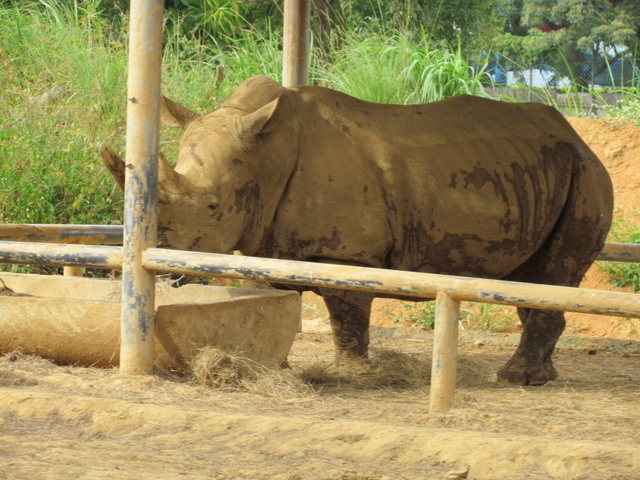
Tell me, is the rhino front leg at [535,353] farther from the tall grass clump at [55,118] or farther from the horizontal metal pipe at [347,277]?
the tall grass clump at [55,118]

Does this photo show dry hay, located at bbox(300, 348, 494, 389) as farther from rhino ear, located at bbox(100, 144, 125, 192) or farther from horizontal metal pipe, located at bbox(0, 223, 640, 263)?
horizontal metal pipe, located at bbox(0, 223, 640, 263)

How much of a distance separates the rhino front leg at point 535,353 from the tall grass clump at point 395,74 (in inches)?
237

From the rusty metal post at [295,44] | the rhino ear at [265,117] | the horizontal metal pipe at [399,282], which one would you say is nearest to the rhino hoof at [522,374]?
the horizontal metal pipe at [399,282]

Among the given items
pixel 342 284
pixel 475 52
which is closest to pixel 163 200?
pixel 342 284

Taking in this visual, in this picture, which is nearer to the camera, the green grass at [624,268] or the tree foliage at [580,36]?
the green grass at [624,268]

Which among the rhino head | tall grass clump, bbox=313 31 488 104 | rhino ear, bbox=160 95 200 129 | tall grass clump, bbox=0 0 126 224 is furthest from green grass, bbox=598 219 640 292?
rhino ear, bbox=160 95 200 129

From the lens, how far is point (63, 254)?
4.75 m

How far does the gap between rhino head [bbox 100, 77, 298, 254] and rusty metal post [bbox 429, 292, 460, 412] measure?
1.51m

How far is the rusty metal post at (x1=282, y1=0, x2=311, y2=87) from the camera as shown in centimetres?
701

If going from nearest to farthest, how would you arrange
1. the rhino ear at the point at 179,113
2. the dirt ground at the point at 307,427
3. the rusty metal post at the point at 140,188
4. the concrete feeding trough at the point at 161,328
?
the dirt ground at the point at 307,427 → the rusty metal post at the point at 140,188 → the concrete feeding trough at the point at 161,328 → the rhino ear at the point at 179,113

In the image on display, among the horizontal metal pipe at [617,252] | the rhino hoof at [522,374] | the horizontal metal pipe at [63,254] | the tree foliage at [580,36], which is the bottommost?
the rhino hoof at [522,374]

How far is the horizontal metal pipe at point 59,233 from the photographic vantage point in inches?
246

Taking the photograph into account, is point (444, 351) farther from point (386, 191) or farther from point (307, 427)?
point (386, 191)

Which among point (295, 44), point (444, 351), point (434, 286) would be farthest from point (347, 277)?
point (295, 44)
